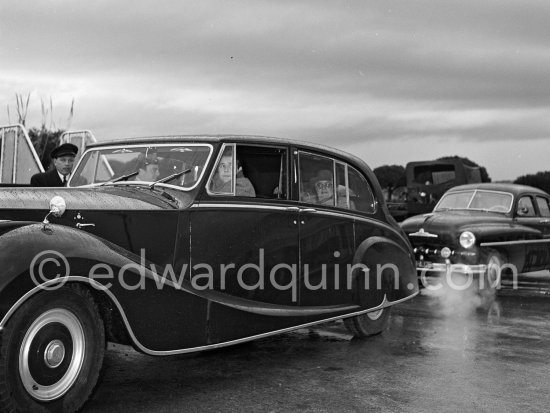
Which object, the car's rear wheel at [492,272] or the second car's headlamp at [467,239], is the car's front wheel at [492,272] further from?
the second car's headlamp at [467,239]

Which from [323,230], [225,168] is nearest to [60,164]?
[225,168]

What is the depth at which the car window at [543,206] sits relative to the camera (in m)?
11.5

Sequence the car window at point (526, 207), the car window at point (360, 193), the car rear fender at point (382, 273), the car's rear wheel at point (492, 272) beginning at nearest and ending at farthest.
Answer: the car rear fender at point (382, 273)
the car window at point (360, 193)
the car's rear wheel at point (492, 272)
the car window at point (526, 207)

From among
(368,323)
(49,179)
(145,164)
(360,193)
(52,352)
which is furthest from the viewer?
(49,179)

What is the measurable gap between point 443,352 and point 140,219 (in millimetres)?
3118

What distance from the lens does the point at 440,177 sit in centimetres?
1867

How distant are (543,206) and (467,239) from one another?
290cm

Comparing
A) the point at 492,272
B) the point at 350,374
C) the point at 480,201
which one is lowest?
the point at 350,374

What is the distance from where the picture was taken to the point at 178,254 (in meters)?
4.47

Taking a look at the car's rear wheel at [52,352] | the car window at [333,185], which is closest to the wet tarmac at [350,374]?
the car's rear wheel at [52,352]

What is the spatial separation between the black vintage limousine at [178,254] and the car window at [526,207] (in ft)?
17.8

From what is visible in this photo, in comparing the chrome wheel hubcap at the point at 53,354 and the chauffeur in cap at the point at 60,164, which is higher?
the chauffeur in cap at the point at 60,164

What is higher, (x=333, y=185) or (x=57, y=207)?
(x=333, y=185)

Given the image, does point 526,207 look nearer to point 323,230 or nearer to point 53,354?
point 323,230
